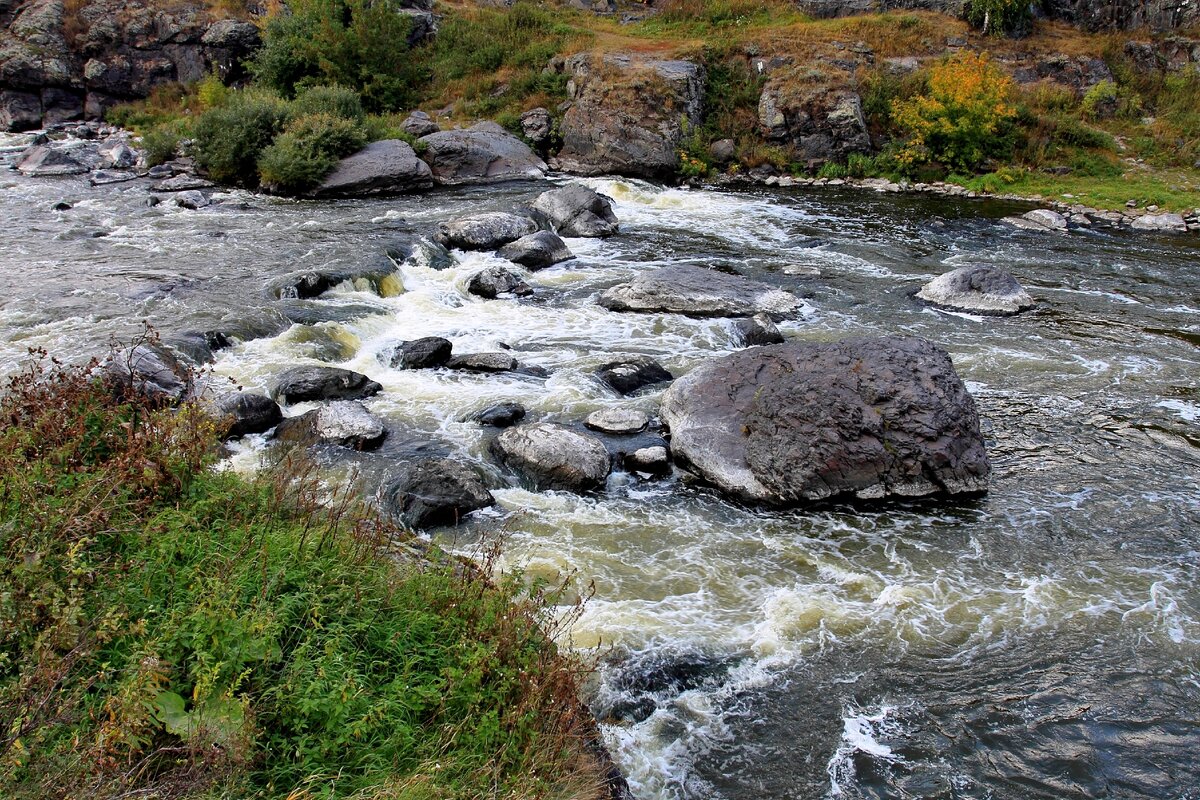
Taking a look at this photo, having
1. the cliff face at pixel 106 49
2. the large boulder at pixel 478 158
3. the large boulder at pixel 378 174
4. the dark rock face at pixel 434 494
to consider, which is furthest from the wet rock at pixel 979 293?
the cliff face at pixel 106 49

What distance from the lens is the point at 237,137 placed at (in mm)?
23891

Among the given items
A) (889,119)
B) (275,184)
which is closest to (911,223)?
(889,119)

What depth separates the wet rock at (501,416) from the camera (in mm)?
10516

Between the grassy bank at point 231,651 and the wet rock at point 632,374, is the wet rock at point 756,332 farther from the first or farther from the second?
the grassy bank at point 231,651

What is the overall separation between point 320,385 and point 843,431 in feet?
22.2

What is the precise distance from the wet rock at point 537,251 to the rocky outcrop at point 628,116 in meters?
10.5

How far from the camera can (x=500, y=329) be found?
46.5 feet

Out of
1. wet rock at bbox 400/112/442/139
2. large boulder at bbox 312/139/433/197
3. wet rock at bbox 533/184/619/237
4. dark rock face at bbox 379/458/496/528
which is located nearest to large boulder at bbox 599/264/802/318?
wet rock at bbox 533/184/619/237

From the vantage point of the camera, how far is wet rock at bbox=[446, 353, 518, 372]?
12.1 meters

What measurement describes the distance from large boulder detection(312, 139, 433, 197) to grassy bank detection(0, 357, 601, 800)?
18.6 meters

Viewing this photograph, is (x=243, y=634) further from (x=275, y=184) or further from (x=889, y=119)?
(x=889, y=119)

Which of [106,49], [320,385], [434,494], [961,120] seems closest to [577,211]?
[320,385]

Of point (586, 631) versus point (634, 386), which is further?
point (634, 386)

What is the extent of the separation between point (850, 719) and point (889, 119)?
28255mm
